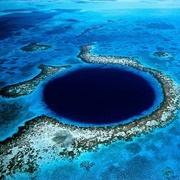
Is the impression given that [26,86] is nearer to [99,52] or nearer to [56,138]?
[56,138]

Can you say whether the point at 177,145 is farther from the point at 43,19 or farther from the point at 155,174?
the point at 43,19

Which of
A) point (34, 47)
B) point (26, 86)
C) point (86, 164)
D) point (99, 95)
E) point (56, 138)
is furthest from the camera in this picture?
point (34, 47)

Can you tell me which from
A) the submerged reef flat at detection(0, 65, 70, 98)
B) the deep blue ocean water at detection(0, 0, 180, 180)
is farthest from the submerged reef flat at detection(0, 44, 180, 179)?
the submerged reef flat at detection(0, 65, 70, 98)

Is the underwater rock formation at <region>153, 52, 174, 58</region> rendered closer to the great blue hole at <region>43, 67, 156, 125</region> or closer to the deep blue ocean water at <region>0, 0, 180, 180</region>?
the deep blue ocean water at <region>0, 0, 180, 180</region>

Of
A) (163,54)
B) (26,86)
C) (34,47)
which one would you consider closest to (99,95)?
(26,86)

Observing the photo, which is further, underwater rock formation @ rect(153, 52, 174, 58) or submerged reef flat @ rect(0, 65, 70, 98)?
→ underwater rock formation @ rect(153, 52, 174, 58)

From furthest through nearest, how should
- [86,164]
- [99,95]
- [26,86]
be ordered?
[26,86] → [99,95] → [86,164]
